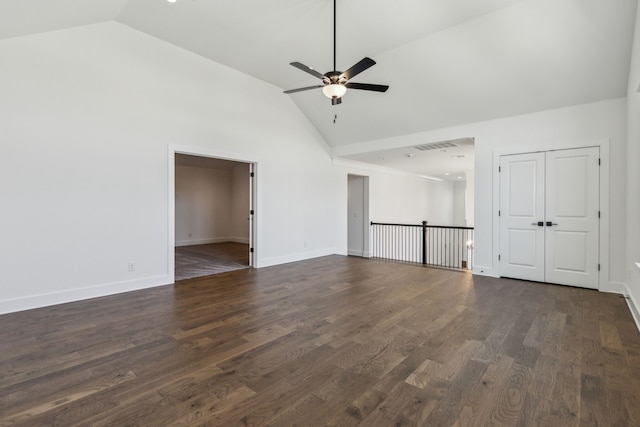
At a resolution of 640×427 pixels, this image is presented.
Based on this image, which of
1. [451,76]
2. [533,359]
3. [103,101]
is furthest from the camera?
[451,76]

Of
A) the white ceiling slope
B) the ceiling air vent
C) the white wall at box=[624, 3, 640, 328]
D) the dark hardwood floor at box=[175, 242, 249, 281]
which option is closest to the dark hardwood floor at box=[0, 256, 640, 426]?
the white wall at box=[624, 3, 640, 328]

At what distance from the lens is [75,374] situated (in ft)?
7.27

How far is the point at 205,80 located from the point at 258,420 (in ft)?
17.0

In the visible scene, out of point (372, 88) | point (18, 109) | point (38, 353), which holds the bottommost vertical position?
point (38, 353)

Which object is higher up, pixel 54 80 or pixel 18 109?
pixel 54 80

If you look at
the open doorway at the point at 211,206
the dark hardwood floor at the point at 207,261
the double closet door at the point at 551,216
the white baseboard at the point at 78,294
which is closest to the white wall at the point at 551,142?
the double closet door at the point at 551,216

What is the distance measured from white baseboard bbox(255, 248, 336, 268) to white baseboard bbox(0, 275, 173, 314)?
1852mm

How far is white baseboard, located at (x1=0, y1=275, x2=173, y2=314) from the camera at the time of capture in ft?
11.5

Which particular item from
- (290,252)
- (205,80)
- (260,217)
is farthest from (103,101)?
(290,252)

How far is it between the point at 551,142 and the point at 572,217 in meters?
1.21

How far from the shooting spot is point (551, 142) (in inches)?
187

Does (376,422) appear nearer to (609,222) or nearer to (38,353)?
(38,353)

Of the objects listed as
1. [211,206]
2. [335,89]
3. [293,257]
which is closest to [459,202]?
[293,257]

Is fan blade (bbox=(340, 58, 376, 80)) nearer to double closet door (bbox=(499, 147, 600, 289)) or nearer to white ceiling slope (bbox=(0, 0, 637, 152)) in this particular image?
white ceiling slope (bbox=(0, 0, 637, 152))
